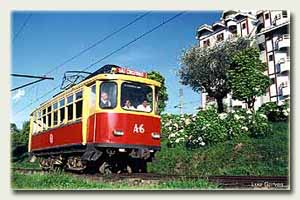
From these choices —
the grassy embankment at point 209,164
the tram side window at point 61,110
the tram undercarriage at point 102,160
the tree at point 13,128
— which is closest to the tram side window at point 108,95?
the tram undercarriage at point 102,160

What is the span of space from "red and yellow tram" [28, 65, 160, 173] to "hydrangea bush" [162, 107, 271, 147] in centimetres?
19

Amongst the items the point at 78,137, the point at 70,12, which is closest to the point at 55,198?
the point at 78,137

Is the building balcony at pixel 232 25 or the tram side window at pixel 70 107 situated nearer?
the building balcony at pixel 232 25

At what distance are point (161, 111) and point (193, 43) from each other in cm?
72

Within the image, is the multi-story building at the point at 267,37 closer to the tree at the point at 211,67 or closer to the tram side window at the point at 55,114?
the tree at the point at 211,67

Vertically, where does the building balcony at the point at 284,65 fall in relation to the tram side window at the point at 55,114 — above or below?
above

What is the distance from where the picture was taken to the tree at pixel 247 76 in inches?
231

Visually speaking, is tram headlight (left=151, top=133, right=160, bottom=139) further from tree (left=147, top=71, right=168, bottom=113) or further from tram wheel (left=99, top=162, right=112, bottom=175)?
tram wheel (left=99, top=162, right=112, bottom=175)

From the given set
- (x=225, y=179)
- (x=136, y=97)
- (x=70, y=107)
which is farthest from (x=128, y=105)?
(x=225, y=179)

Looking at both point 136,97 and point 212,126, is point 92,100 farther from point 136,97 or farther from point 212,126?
point 212,126

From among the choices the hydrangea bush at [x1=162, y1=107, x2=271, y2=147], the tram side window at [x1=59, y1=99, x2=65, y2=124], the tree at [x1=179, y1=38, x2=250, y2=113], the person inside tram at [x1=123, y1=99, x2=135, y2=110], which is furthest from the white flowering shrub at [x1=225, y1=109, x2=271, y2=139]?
the tram side window at [x1=59, y1=99, x2=65, y2=124]

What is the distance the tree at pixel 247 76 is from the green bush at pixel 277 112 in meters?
0.15

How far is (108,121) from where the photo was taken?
5.65 meters
